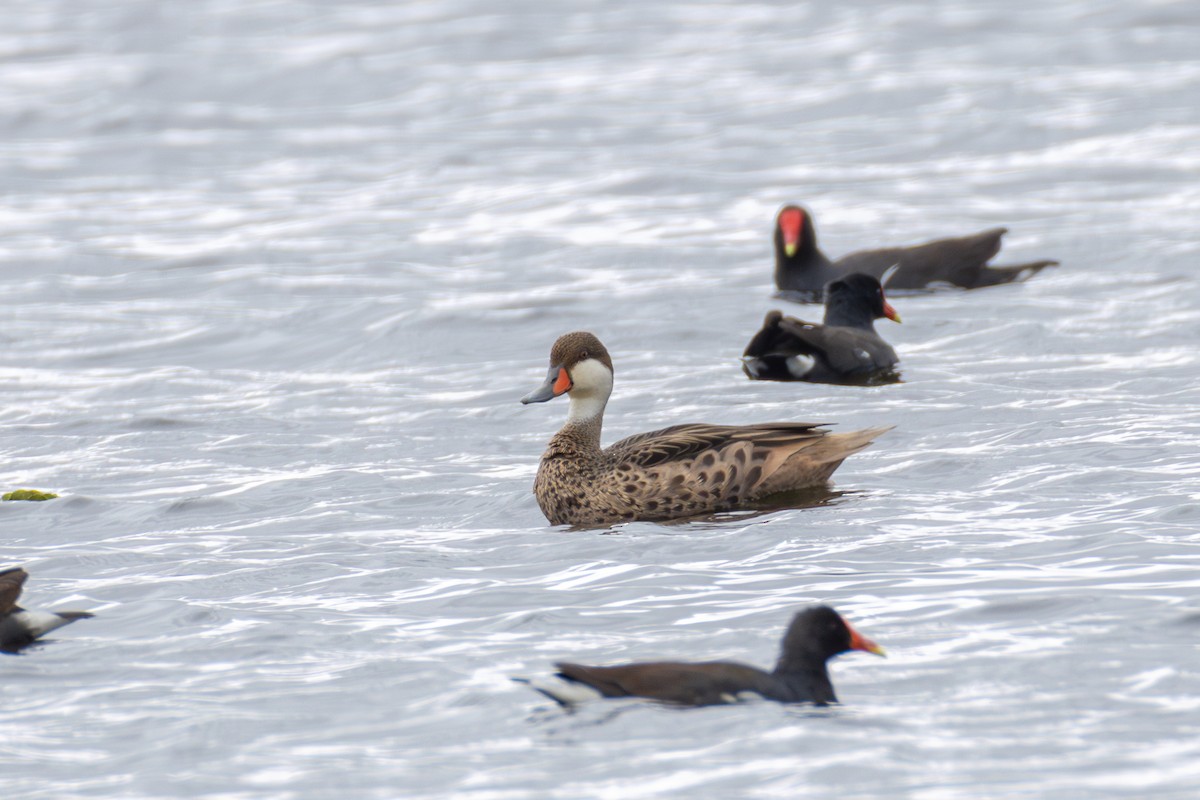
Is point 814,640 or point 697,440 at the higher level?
point 697,440

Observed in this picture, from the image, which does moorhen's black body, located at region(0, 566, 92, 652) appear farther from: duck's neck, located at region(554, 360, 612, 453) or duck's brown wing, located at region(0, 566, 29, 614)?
duck's neck, located at region(554, 360, 612, 453)

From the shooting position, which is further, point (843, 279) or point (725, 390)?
point (843, 279)

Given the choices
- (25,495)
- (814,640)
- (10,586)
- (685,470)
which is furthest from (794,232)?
(814,640)

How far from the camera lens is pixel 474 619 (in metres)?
8.80

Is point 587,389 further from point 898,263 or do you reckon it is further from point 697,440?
point 898,263

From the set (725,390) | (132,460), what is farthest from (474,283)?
(132,460)

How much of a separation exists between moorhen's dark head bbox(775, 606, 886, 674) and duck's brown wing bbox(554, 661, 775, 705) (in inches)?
6.1

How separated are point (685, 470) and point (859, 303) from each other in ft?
16.8

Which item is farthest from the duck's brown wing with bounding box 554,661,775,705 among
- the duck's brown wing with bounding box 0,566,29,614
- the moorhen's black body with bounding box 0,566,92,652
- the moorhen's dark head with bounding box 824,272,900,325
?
the moorhen's dark head with bounding box 824,272,900,325

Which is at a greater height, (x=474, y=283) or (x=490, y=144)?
(x=490, y=144)

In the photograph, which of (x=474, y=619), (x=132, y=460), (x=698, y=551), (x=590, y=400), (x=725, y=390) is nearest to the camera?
(x=474, y=619)

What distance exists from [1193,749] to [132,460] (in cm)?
748

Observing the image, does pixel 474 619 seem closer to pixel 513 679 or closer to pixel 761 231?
pixel 513 679

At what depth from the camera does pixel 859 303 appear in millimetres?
15312
